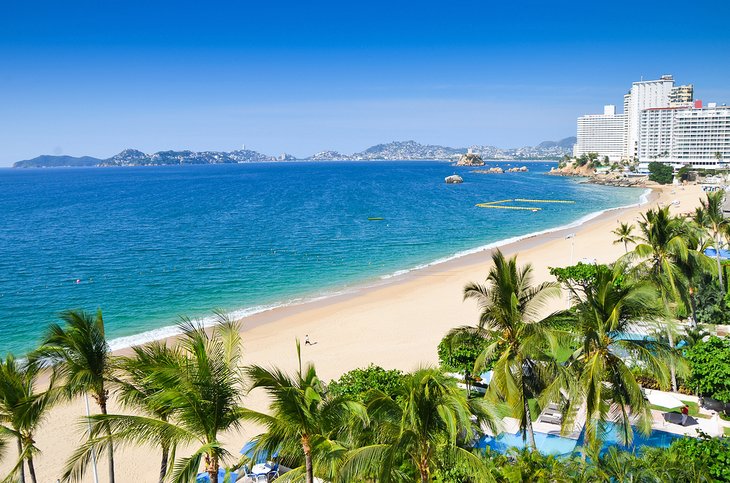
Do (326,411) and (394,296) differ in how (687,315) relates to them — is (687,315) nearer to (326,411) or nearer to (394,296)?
(394,296)

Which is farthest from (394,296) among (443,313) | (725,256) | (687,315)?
(725,256)

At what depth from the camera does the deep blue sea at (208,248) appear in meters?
34.3

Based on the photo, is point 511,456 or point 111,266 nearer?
point 511,456

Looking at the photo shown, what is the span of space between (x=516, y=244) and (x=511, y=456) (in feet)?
145

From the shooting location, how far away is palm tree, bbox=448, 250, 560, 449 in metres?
12.0

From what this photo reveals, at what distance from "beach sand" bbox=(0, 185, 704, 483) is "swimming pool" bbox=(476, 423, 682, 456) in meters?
5.59

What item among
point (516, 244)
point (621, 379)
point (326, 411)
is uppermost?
point (326, 411)

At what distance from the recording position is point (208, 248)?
52656 millimetres

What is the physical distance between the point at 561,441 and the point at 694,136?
169298 mm

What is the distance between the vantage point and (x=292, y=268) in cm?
4406

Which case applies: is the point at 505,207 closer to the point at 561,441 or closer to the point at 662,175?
the point at 662,175

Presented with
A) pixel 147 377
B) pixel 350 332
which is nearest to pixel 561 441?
pixel 147 377

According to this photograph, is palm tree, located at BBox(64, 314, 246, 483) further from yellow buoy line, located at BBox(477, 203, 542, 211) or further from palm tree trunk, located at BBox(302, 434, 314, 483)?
yellow buoy line, located at BBox(477, 203, 542, 211)

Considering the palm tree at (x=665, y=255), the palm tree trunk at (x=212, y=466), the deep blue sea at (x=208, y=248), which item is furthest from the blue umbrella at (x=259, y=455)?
the deep blue sea at (x=208, y=248)
